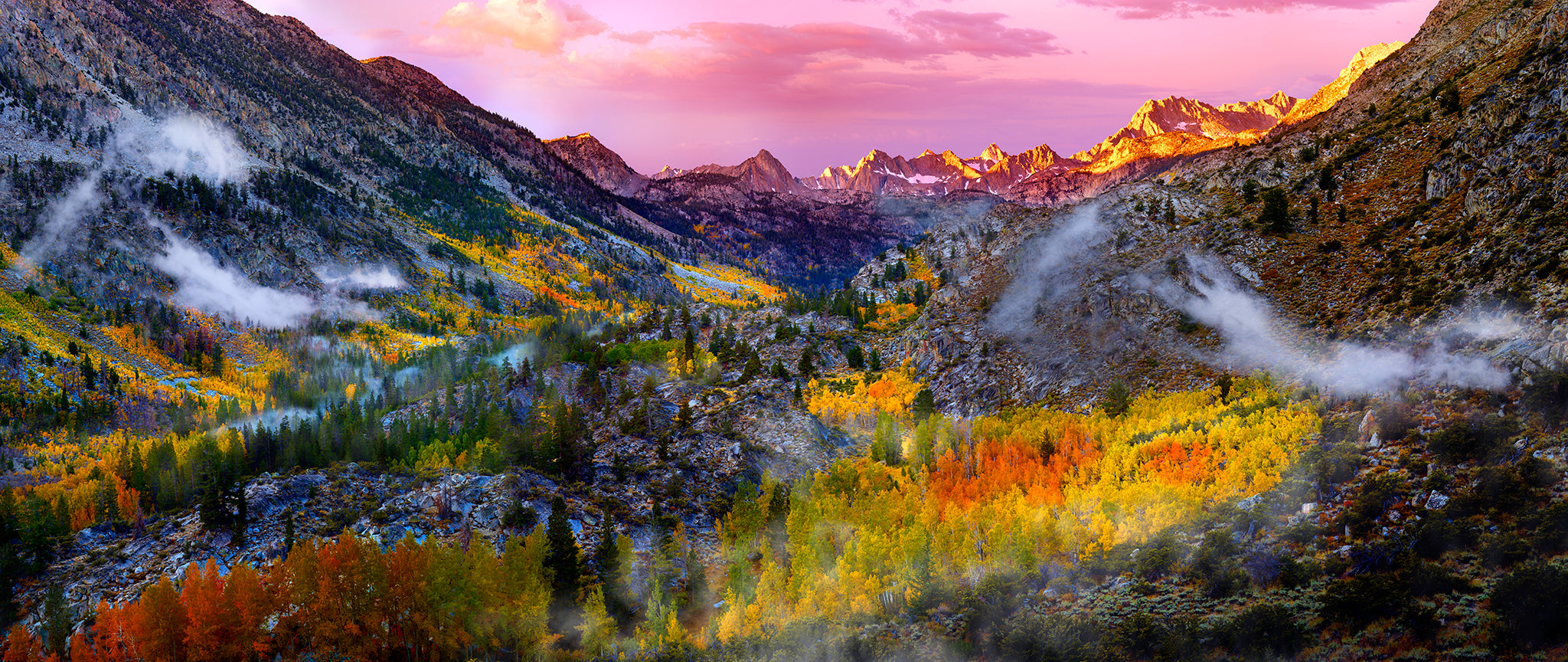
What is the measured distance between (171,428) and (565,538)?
172 m

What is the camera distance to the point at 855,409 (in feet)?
439

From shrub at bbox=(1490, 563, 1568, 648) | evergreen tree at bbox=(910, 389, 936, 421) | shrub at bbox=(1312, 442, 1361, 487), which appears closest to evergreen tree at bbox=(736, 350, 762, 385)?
evergreen tree at bbox=(910, 389, 936, 421)

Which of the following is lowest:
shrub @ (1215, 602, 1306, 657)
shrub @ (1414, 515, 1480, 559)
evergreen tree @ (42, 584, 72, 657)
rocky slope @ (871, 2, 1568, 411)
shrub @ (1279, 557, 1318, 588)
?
evergreen tree @ (42, 584, 72, 657)

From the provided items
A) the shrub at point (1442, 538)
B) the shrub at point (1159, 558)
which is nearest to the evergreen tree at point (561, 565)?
the shrub at point (1159, 558)

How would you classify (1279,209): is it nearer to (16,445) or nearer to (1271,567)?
(1271,567)

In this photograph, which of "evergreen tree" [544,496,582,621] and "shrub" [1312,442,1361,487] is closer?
"shrub" [1312,442,1361,487]

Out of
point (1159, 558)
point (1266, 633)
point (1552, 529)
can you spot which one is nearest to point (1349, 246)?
point (1159, 558)

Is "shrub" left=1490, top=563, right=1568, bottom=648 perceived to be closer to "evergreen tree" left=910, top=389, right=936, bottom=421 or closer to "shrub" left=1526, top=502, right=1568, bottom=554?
"shrub" left=1526, top=502, right=1568, bottom=554

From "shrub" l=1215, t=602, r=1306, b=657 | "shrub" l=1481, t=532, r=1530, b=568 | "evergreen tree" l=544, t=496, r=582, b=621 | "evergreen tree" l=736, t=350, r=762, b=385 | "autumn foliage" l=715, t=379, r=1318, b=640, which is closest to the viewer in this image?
"shrub" l=1481, t=532, r=1530, b=568

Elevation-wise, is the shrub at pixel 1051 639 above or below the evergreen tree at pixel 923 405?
below

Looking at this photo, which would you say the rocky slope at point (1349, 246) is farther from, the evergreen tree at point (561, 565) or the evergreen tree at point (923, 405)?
the evergreen tree at point (561, 565)

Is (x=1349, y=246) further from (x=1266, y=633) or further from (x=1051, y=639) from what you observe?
(x=1051, y=639)

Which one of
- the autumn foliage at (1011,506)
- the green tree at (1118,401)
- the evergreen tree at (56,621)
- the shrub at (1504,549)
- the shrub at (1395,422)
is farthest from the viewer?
the green tree at (1118,401)

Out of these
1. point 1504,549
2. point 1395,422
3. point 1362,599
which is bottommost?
point 1362,599
